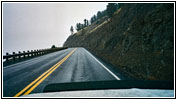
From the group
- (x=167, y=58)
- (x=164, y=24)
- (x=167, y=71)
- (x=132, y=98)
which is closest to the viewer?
(x=132, y=98)

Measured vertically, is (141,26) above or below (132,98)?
above

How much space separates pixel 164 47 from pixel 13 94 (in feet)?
36.6

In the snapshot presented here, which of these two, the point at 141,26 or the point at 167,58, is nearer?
the point at 167,58

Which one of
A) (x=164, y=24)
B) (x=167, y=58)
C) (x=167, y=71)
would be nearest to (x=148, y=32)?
(x=164, y=24)

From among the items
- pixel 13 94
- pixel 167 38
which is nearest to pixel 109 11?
pixel 167 38

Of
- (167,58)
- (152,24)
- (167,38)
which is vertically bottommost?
(167,58)

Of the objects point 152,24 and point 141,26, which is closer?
point 152,24

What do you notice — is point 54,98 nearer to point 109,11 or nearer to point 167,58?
point 167,58

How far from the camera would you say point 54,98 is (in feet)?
11.3

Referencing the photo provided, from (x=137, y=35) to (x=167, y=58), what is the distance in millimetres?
7625

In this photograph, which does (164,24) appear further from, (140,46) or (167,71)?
(167,71)

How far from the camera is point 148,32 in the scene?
14.6 metres

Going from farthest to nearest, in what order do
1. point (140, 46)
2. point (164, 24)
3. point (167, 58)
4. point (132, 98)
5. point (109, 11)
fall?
point (109, 11), point (140, 46), point (164, 24), point (167, 58), point (132, 98)

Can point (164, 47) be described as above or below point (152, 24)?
below
